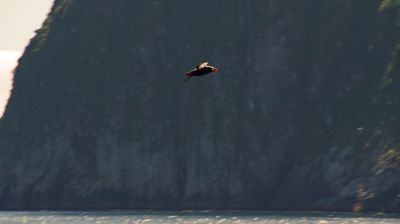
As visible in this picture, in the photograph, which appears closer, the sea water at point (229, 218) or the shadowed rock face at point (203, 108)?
the sea water at point (229, 218)

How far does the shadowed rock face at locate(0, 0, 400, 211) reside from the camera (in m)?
161

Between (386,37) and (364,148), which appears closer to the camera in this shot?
(364,148)

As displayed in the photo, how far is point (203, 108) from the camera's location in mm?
173125

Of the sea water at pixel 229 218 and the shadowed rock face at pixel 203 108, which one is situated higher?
the shadowed rock face at pixel 203 108

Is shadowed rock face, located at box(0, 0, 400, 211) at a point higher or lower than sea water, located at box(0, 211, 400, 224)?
higher

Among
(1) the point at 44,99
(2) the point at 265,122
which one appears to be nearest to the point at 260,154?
(2) the point at 265,122

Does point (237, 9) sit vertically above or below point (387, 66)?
above

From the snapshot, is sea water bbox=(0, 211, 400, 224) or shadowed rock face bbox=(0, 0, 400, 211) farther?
shadowed rock face bbox=(0, 0, 400, 211)

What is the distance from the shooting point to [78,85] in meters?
187

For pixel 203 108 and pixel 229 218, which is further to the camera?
pixel 203 108

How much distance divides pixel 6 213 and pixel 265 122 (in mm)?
40651

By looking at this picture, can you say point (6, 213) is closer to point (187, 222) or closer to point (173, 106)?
point (173, 106)

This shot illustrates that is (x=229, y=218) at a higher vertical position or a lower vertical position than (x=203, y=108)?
lower

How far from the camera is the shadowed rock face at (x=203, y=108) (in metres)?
161
